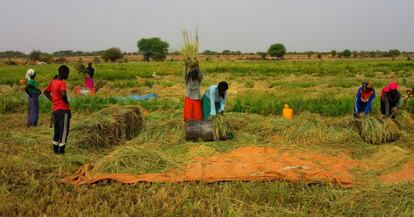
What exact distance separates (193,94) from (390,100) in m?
3.49

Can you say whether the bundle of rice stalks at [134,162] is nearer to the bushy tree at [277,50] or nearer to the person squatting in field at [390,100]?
the person squatting in field at [390,100]

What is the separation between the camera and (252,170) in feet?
16.4

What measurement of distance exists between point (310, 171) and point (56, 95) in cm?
360

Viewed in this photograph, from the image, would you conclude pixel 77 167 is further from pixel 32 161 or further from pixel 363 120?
pixel 363 120

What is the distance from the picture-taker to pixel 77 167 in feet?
17.6

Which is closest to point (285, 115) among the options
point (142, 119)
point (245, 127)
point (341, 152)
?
point (245, 127)

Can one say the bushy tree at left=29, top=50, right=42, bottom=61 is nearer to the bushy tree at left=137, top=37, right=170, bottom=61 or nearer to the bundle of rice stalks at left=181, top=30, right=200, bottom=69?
the bushy tree at left=137, top=37, right=170, bottom=61

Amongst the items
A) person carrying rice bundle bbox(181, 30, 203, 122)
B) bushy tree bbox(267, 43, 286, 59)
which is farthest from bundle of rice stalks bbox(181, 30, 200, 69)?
bushy tree bbox(267, 43, 286, 59)

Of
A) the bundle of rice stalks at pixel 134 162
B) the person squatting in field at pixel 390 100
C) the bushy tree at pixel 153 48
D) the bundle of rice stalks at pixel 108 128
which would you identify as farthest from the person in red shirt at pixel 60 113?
the bushy tree at pixel 153 48

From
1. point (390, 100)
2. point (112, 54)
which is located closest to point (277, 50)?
point (112, 54)

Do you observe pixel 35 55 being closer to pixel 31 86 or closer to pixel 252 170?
pixel 31 86

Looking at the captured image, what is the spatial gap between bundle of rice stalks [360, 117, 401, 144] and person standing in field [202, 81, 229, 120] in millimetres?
2297

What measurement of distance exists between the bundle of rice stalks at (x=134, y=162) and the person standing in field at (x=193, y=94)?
1.63 meters

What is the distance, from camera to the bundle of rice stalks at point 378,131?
644 centimetres
